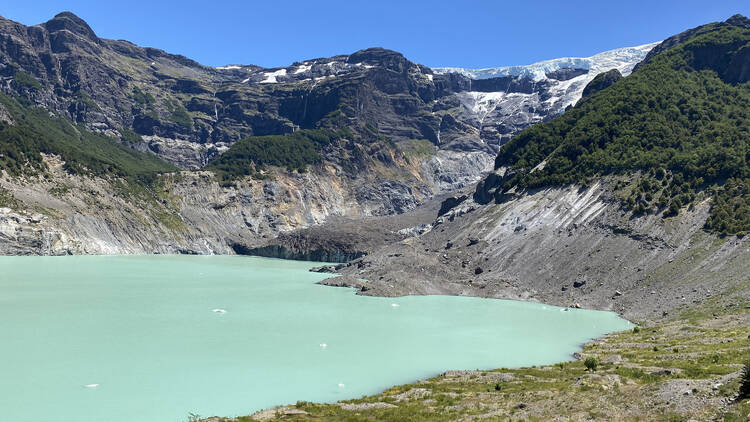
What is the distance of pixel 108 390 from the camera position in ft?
123

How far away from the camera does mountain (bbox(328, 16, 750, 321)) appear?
3359 inches

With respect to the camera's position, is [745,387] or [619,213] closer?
[745,387]

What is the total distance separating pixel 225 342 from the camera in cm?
5516

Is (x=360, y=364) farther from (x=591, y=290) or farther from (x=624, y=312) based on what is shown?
(x=591, y=290)

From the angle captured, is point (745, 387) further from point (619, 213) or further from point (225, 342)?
point (619, 213)

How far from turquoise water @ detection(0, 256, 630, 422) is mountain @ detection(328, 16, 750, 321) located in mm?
9377

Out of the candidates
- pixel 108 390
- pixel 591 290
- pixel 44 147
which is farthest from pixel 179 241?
pixel 108 390

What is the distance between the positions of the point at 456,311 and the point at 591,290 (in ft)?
82.6

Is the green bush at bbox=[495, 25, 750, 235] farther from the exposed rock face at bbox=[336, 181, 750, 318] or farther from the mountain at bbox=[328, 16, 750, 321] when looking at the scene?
the exposed rock face at bbox=[336, 181, 750, 318]

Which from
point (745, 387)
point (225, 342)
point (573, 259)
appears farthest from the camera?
point (573, 259)

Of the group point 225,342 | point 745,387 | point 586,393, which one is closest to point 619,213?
point 586,393

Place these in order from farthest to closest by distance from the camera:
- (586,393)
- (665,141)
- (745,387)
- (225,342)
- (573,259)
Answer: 1. (665,141)
2. (573,259)
3. (225,342)
4. (586,393)
5. (745,387)

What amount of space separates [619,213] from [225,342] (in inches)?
3290

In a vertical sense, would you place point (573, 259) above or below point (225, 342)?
above
